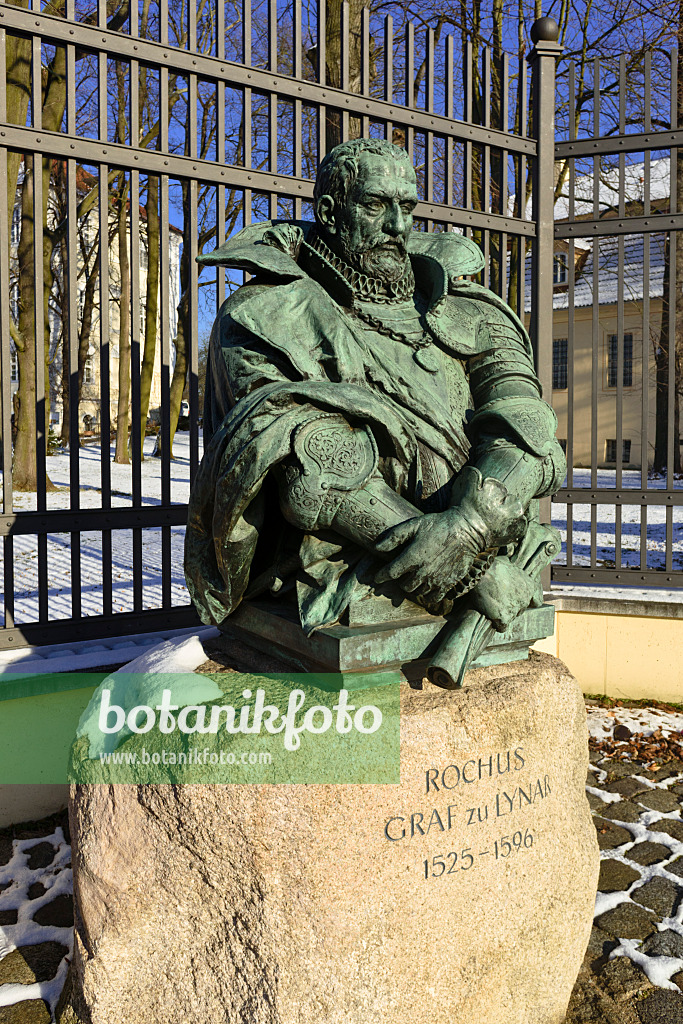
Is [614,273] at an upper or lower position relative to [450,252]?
upper

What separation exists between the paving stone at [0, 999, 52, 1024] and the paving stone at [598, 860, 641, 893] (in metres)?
1.83

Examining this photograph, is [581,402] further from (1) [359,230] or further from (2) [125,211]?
(1) [359,230]

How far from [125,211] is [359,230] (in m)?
12.9

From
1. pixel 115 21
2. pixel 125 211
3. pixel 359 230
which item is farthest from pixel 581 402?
pixel 359 230

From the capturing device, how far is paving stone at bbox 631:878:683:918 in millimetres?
2773

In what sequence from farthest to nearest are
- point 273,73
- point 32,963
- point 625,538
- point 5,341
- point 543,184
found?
point 625,538 < point 543,184 < point 273,73 < point 5,341 < point 32,963

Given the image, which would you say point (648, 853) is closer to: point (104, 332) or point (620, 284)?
point (104, 332)

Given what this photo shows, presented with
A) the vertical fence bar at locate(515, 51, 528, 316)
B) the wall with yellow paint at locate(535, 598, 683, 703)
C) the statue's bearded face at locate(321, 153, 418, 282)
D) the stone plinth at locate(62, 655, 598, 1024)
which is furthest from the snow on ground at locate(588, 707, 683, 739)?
the statue's bearded face at locate(321, 153, 418, 282)

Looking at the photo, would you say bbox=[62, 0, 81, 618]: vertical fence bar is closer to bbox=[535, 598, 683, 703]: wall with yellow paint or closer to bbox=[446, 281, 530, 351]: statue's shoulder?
bbox=[446, 281, 530, 351]: statue's shoulder

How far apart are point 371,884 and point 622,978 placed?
108 centimetres

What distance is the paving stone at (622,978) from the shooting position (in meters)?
2.36

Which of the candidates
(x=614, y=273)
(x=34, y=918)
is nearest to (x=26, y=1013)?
(x=34, y=918)

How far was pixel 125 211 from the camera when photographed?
13.8m

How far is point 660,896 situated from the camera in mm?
2850
